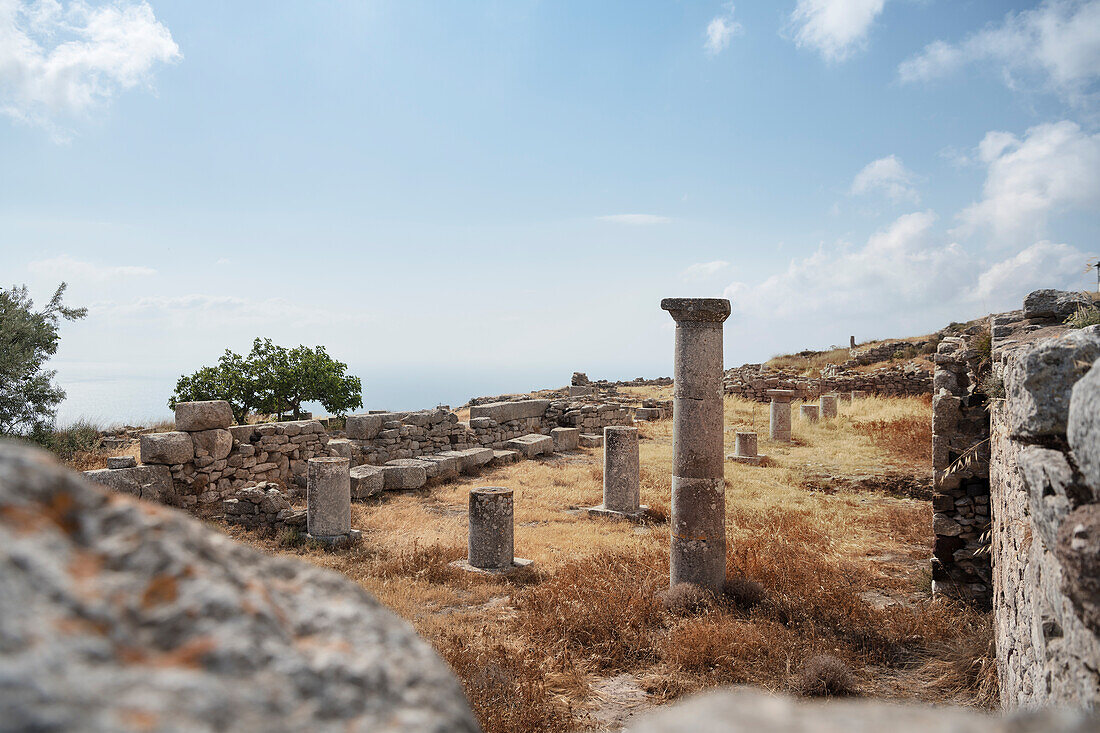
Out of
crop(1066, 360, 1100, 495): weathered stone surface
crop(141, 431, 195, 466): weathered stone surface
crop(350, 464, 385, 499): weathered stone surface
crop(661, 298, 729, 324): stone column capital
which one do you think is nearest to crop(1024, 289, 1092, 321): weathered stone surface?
crop(661, 298, 729, 324): stone column capital

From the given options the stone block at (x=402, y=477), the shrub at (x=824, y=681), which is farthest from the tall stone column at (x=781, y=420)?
the shrub at (x=824, y=681)

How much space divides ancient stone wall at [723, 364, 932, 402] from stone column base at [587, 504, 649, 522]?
17601 mm

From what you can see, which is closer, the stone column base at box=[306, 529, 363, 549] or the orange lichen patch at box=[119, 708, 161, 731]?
the orange lichen patch at box=[119, 708, 161, 731]

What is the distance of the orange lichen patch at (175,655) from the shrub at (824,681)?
5.14 m

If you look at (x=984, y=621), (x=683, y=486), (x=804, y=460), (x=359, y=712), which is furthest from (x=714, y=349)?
(x=804, y=460)

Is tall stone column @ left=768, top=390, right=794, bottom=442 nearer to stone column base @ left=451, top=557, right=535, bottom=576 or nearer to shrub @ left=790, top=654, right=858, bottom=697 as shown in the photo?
stone column base @ left=451, top=557, right=535, bottom=576

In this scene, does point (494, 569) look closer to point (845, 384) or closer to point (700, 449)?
point (700, 449)

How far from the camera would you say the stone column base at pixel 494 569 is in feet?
26.6

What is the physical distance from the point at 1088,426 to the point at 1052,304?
4870 mm

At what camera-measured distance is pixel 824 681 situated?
501 cm

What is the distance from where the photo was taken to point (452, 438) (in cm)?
1609

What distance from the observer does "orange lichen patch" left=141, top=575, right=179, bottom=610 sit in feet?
3.37

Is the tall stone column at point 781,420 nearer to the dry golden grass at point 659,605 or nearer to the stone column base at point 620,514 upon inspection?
the dry golden grass at point 659,605

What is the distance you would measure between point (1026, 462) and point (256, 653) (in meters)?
3.08
